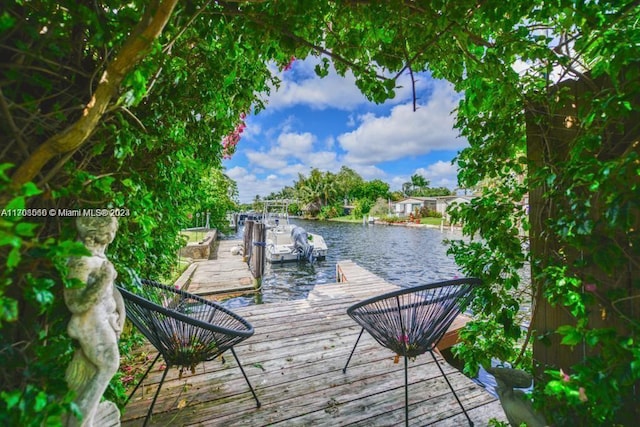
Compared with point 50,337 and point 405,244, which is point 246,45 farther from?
point 405,244

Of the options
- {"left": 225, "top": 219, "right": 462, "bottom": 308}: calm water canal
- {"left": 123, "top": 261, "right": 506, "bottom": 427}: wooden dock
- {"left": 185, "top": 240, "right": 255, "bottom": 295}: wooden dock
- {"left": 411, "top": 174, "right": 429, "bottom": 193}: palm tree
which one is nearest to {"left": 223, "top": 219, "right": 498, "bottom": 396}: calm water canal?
{"left": 225, "top": 219, "right": 462, "bottom": 308}: calm water canal

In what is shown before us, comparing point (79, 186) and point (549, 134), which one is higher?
point (549, 134)

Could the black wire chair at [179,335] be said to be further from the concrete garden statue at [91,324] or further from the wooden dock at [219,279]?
the wooden dock at [219,279]

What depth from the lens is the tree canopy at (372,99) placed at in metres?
0.78

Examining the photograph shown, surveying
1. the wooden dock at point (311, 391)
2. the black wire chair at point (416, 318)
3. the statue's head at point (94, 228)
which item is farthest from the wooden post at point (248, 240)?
the statue's head at point (94, 228)

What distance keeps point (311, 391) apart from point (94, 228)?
1644 millimetres

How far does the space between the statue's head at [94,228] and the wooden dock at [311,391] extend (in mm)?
1266

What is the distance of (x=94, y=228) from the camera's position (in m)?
0.94

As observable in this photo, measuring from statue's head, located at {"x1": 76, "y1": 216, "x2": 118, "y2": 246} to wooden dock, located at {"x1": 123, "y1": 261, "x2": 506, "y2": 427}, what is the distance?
1266 millimetres

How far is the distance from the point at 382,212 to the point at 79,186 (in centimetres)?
3509

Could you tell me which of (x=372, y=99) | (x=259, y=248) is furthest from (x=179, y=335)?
(x=259, y=248)

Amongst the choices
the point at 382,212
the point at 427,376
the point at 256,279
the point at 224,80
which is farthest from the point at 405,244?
the point at 382,212

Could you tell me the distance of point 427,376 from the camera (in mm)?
2049

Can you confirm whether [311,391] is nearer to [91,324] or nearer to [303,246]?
[91,324]
